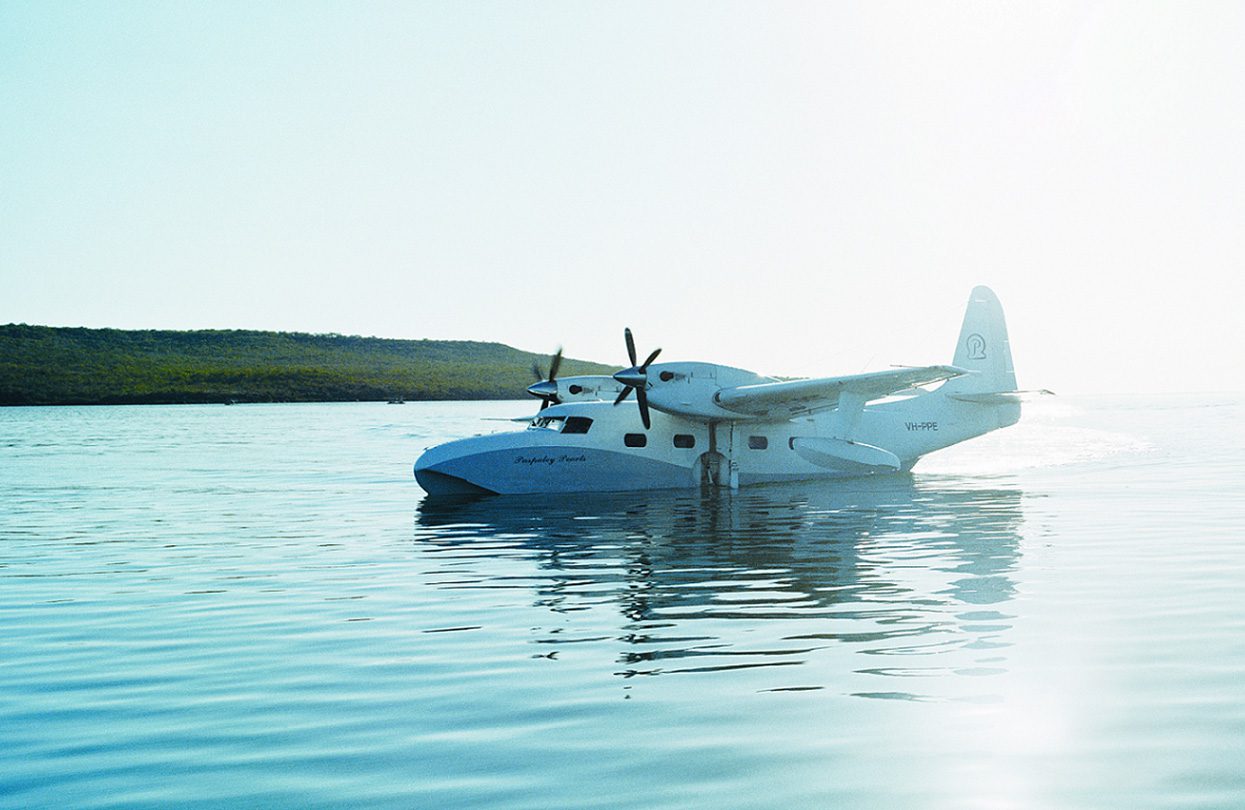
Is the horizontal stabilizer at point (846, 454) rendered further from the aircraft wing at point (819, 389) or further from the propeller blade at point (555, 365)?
the propeller blade at point (555, 365)

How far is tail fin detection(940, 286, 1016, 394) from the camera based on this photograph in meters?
37.5

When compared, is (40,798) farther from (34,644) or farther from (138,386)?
(138,386)

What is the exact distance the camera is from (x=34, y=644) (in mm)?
11305

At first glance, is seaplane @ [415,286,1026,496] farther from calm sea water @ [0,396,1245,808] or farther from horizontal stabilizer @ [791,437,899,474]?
calm sea water @ [0,396,1245,808]

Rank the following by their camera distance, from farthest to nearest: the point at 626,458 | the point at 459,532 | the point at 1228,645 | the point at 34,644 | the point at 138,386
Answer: the point at 138,386 < the point at 626,458 < the point at 459,532 < the point at 34,644 < the point at 1228,645

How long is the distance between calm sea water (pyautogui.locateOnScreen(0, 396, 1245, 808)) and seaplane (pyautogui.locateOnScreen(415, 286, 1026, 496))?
5715 mm

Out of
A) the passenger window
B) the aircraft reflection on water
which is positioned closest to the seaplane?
the passenger window

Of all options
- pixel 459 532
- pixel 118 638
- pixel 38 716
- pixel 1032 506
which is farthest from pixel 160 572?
pixel 1032 506

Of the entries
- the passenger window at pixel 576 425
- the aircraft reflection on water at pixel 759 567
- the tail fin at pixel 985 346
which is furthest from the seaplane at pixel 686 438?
the tail fin at pixel 985 346

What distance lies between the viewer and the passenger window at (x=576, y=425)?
30.2 metres

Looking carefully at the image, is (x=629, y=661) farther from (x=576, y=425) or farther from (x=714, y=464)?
(x=714, y=464)

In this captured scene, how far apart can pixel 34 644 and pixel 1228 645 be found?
39.1 feet

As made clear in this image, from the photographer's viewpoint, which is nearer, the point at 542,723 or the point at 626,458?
the point at 542,723

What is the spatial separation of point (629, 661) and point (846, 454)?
21.3 m
